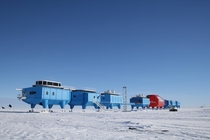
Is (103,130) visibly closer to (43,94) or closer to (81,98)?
(43,94)

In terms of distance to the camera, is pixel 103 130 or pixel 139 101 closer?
pixel 103 130

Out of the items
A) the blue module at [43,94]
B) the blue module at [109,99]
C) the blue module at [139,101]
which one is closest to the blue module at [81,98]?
the blue module at [43,94]


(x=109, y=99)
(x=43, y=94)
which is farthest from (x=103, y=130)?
(x=109, y=99)

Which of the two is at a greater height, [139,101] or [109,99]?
[109,99]

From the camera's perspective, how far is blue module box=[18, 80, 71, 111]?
130 feet

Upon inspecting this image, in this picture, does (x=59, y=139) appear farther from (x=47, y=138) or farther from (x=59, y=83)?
(x=59, y=83)

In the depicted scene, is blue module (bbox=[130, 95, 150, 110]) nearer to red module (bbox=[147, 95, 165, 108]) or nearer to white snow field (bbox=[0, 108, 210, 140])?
red module (bbox=[147, 95, 165, 108])

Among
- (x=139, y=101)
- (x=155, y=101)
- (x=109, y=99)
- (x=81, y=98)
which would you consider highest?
(x=81, y=98)

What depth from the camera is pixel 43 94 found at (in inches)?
1565

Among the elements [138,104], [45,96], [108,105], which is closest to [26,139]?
[45,96]

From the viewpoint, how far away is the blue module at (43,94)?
3948cm

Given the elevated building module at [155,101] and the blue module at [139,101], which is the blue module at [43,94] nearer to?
the blue module at [139,101]

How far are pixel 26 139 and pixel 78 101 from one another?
43.5 meters

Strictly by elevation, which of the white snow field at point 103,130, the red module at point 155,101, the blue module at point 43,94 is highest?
the blue module at point 43,94
